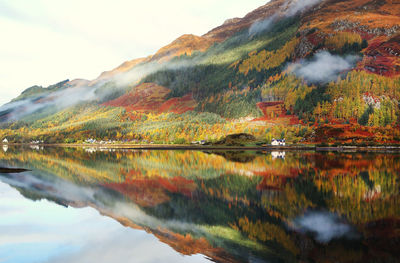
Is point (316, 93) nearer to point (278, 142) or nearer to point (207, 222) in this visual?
point (278, 142)

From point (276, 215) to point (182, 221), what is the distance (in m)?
4.72

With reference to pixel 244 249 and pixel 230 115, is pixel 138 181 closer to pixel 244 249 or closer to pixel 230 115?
pixel 244 249

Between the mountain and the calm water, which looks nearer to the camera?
the calm water

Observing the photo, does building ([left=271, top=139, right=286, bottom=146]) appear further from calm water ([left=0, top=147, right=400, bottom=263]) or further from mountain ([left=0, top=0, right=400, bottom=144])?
calm water ([left=0, top=147, right=400, bottom=263])

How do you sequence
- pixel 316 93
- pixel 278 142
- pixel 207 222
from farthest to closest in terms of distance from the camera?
pixel 316 93 < pixel 278 142 < pixel 207 222

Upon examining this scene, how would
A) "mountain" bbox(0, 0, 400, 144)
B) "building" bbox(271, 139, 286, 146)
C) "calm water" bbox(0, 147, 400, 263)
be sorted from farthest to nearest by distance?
1. "mountain" bbox(0, 0, 400, 144)
2. "building" bbox(271, 139, 286, 146)
3. "calm water" bbox(0, 147, 400, 263)

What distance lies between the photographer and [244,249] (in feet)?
38.6

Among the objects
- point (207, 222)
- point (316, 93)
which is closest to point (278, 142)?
point (316, 93)

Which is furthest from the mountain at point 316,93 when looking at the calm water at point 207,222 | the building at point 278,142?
the calm water at point 207,222

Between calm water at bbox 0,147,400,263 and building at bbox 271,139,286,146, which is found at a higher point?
calm water at bbox 0,147,400,263

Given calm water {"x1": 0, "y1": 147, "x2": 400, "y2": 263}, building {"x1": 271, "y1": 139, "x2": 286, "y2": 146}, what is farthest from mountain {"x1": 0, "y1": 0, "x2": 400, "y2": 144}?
calm water {"x1": 0, "y1": 147, "x2": 400, "y2": 263}

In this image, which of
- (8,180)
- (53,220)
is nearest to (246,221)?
(53,220)

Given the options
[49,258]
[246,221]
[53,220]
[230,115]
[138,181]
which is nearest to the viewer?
[49,258]

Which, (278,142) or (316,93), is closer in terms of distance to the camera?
(278,142)
